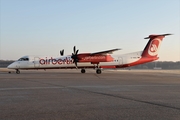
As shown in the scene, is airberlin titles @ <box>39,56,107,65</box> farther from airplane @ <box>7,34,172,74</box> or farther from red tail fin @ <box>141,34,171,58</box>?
red tail fin @ <box>141,34,171,58</box>

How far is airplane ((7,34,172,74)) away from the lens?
35.5m

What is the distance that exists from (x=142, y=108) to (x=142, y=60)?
31.8 meters

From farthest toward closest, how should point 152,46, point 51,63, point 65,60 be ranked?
1. point 152,46
2. point 65,60
3. point 51,63

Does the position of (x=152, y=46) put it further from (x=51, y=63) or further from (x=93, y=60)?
(x=51, y=63)

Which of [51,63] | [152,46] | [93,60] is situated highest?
[152,46]

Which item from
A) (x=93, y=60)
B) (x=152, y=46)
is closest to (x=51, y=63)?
(x=93, y=60)

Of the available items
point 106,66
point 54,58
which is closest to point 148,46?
point 106,66

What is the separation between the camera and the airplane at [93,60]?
3547 centimetres

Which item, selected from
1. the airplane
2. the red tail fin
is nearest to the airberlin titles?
the airplane

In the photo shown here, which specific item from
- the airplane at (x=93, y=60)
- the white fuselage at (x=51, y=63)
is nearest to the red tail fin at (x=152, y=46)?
the airplane at (x=93, y=60)

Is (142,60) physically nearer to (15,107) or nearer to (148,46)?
(148,46)

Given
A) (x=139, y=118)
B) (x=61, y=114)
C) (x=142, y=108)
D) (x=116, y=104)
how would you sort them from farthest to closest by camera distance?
(x=116, y=104) < (x=142, y=108) < (x=61, y=114) < (x=139, y=118)

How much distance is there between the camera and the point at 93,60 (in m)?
36.5

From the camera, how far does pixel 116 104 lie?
8766 mm
